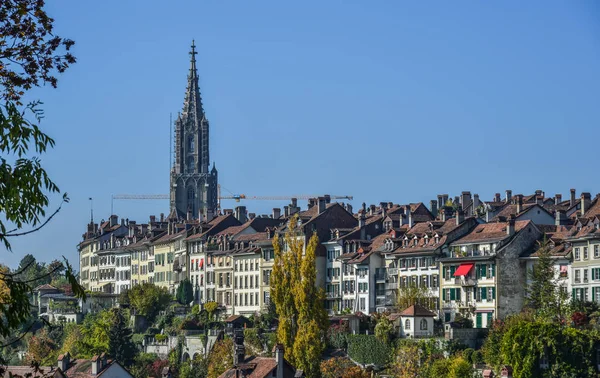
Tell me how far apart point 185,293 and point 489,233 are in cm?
4360

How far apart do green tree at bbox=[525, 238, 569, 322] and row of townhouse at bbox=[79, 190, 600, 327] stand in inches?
58.8

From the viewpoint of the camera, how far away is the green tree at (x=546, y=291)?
89.7m

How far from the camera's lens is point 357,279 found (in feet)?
378

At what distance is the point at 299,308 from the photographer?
3900 inches

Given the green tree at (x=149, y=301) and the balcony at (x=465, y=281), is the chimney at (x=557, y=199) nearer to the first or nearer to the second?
the balcony at (x=465, y=281)

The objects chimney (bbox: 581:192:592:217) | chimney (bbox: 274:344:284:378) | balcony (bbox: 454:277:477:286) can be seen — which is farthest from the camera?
chimney (bbox: 581:192:592:217)

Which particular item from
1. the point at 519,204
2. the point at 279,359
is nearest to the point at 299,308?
the point at 279,359

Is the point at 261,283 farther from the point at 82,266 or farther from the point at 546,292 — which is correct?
the point at 82,266

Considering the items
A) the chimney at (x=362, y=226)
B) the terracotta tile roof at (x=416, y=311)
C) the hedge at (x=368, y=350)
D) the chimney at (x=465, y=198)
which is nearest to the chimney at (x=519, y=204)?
the terracotta tile roof at (x=416, y=311)

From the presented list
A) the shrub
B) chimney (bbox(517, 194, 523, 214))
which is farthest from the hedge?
chimney (bbox(517, 194, 523, 214))

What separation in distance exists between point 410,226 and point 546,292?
25.9 metres

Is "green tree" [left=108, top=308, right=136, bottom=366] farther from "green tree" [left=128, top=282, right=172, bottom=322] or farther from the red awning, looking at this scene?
the red awning

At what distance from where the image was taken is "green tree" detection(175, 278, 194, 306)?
13700cm

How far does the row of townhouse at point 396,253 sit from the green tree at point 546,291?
1.49m
